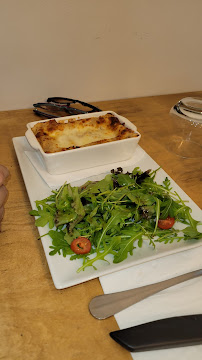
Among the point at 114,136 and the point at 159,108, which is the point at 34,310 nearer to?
the point at 114,136

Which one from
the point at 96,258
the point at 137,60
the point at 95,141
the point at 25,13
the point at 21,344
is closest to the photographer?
the point at 21,344

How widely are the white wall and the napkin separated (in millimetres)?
394

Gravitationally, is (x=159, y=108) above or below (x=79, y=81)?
below

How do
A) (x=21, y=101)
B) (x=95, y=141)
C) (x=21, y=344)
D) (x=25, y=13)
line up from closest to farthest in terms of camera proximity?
(x=21, y=344)
(x=95, y=141)
(x=25, y=13)
(x=21, y=101)

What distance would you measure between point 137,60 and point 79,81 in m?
0.28

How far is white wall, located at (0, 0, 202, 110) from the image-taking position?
3.37ft

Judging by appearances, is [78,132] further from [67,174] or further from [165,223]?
[165,223]

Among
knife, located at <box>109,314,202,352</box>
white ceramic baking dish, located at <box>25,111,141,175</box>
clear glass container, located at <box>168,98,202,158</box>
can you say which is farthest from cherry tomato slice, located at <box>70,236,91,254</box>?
clear glass container, located at <box>168,98,202,158</box>

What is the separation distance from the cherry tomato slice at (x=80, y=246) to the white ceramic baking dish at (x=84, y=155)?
265 mm

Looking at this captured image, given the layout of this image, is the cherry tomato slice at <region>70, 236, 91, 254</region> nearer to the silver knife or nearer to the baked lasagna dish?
the silver knife

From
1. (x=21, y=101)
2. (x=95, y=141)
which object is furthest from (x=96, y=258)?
(x=21, y=101)

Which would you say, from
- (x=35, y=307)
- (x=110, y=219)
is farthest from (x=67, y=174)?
(x=35, y=307)

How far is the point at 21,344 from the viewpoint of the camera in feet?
1.56

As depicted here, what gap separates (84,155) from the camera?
2.66 ft
